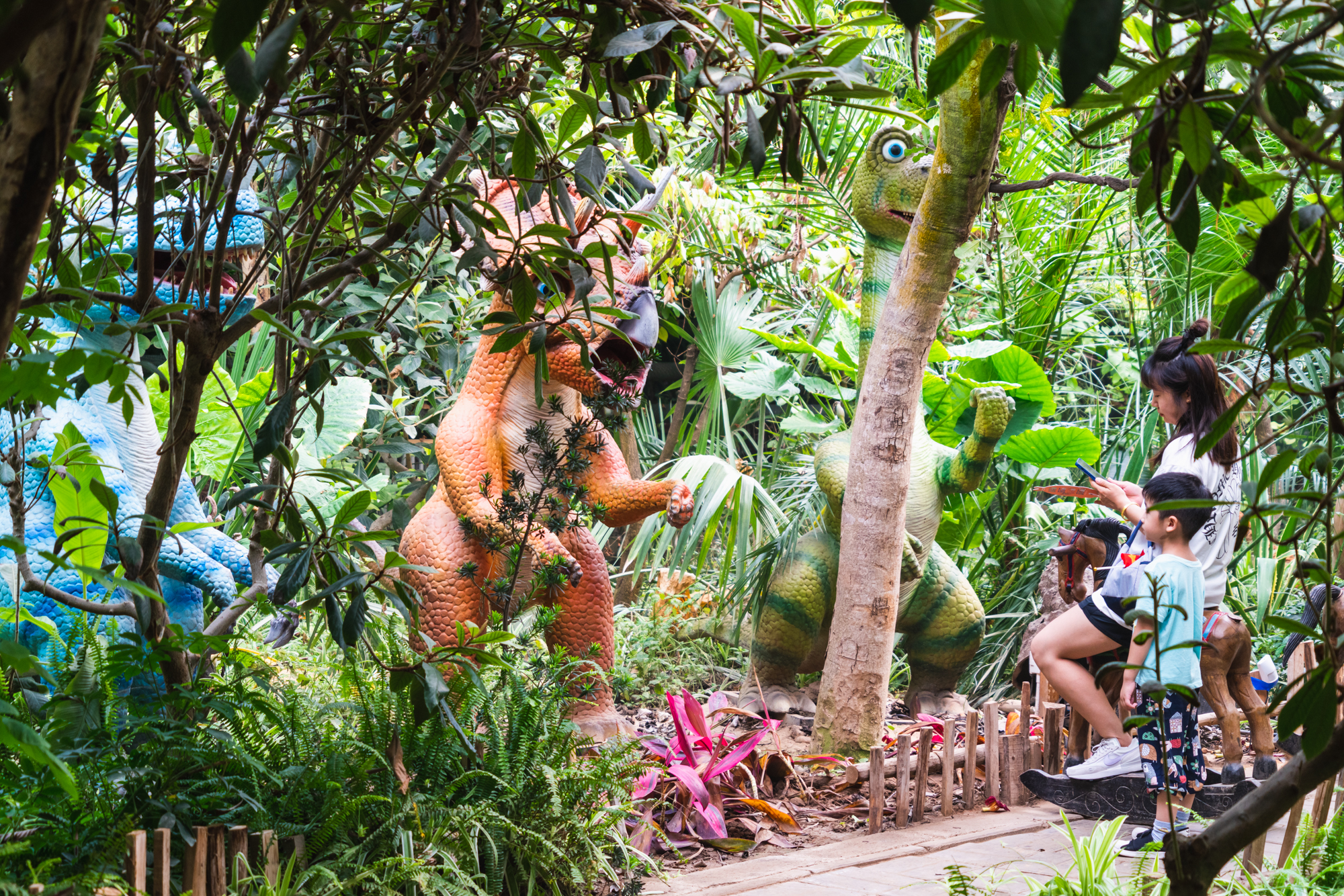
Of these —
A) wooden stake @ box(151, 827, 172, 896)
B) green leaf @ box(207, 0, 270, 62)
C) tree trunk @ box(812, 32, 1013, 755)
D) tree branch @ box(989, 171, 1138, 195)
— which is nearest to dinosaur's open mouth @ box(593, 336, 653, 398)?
tree trunk @ box(812, 32, 1013, 755)

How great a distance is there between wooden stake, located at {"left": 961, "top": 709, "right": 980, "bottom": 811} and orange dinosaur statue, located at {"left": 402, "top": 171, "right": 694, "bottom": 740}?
1213 mm

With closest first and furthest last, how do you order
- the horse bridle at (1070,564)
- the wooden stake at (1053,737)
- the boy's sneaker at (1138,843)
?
the boy's sneaker at (1138,843), the wooden stake at (1053,737), the horse bridle at (1070,564)

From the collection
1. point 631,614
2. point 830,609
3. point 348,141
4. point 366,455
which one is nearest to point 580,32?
point 348,141

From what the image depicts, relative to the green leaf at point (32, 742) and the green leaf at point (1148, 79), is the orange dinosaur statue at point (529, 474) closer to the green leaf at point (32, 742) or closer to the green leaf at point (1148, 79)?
the green leaf at point (32, 742)

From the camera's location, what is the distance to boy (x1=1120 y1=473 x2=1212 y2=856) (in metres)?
3.22

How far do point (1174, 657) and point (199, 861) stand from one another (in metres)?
2.61

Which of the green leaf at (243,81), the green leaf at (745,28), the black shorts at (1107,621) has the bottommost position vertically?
the black shorts at (1107,621)

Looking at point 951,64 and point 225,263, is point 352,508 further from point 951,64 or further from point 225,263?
point 951,64

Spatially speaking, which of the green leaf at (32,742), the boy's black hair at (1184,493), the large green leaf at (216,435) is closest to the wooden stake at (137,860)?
the green leaf at (32,742)

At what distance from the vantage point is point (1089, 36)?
67 centimetres

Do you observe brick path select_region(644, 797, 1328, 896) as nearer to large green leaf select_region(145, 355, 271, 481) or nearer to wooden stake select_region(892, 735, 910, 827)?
wooden stake select_region(892, 735, 910, 827)

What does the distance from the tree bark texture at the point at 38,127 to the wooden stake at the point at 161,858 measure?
1.47m

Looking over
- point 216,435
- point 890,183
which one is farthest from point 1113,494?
point 216,435

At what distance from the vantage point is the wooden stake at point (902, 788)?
3.52m
